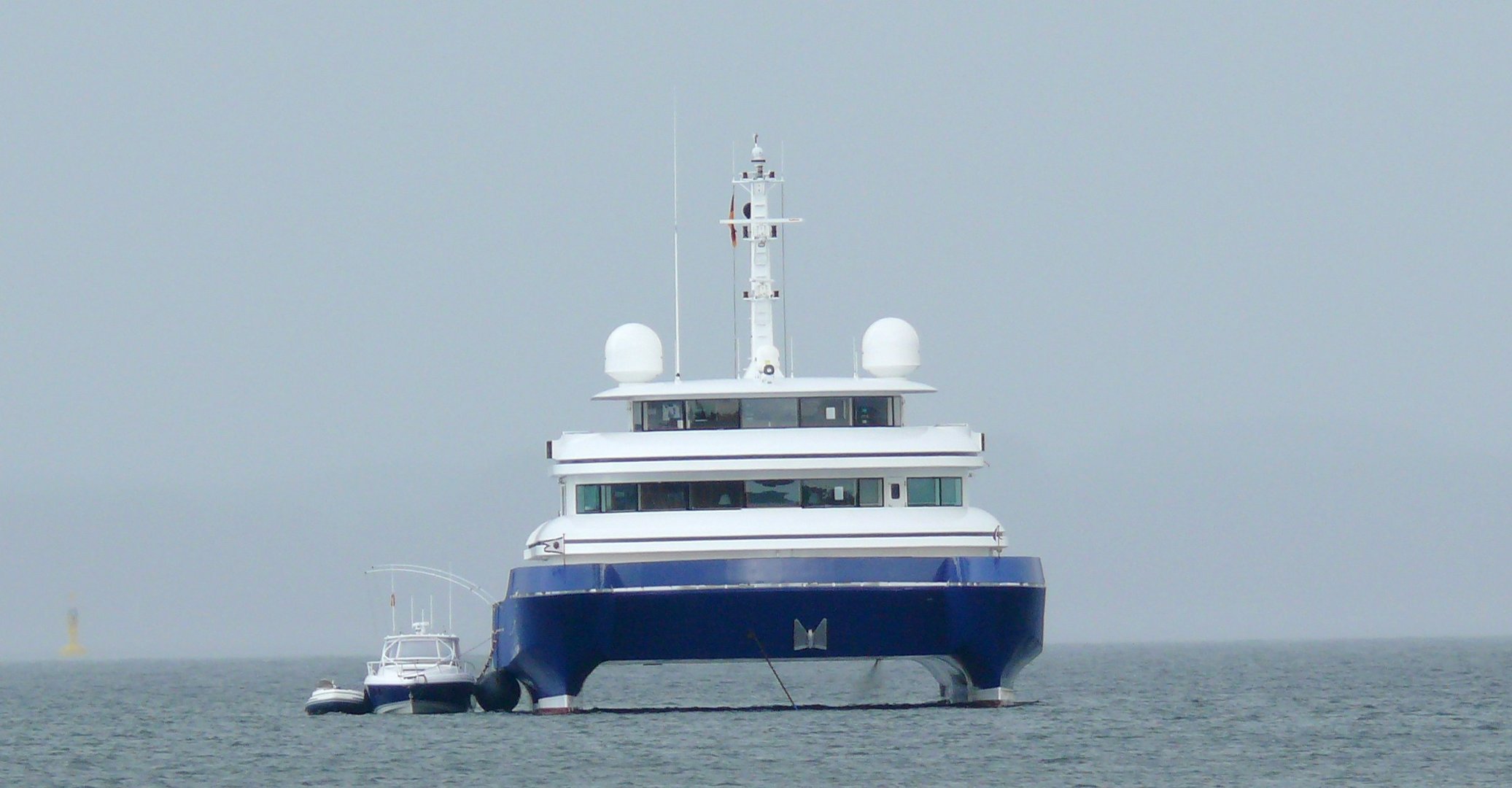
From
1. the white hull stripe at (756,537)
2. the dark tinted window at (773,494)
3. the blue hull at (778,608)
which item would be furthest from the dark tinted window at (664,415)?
the blue hull at (778,608)

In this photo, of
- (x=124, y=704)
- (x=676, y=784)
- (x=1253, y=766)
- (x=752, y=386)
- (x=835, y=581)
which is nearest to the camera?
(x=676, y=784)

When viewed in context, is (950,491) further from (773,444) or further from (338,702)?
(338,702)

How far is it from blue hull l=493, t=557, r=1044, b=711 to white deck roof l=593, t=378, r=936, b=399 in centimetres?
383

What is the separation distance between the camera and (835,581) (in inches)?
1652

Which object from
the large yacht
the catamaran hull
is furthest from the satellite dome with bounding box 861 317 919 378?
the catamaran hull

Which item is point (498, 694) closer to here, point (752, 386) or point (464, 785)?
point (752, 386)

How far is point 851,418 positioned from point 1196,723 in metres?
9.35

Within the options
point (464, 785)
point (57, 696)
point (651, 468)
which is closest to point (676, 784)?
point (464, 785)

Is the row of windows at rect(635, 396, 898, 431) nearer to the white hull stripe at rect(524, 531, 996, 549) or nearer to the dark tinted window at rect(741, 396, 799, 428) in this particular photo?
the dark tinted window at rect(741, 396, 799, 428)

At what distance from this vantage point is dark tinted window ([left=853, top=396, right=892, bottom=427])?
45.7m

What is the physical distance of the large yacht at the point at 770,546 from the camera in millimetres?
42125

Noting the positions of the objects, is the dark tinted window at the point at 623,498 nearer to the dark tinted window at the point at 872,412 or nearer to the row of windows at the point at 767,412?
the row of windows at the point at 767,412

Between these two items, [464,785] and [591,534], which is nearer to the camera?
[464,785]

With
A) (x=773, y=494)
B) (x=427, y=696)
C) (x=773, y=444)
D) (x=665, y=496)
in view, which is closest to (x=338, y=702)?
(x=427, y=696)
